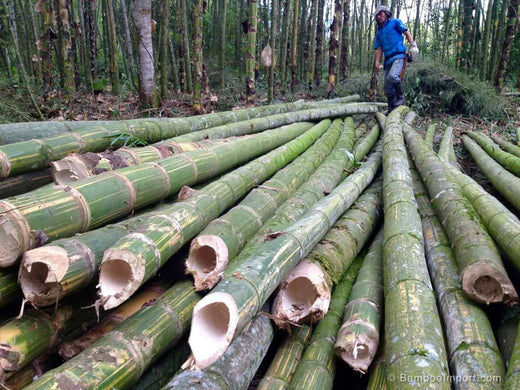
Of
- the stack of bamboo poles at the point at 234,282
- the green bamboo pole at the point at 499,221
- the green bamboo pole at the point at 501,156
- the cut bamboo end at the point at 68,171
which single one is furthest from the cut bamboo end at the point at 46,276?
the green bamboo pole at the point at 501,156

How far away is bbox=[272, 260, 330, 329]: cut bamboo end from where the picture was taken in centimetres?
178

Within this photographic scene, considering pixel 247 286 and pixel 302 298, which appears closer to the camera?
pixel 247 286

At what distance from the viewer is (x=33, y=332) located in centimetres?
148

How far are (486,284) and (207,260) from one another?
4.75 feet

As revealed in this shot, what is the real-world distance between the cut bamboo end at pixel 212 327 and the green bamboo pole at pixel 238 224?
1.29 feet

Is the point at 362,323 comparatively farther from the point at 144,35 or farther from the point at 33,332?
the point at 144,35

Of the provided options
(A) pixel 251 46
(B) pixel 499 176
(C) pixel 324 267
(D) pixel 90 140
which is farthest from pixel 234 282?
(A) pixel 251 46

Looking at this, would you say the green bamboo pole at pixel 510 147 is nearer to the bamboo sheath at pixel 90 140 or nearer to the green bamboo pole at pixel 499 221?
the green bamboo pole at pixel 499 221

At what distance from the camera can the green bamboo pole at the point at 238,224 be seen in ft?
6.16

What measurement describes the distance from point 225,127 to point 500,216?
2.81 meters

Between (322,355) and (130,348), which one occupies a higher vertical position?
(130,348)

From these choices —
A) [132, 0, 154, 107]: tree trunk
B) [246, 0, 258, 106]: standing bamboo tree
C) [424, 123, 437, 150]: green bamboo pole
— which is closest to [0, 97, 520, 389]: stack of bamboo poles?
[424, 123, 437, 150]: green bamboo pole

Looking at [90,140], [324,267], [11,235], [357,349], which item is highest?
[90,140]

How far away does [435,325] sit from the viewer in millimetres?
1579
